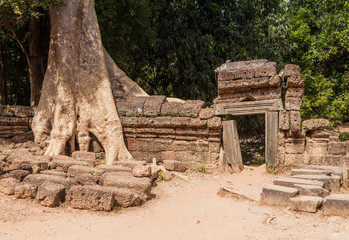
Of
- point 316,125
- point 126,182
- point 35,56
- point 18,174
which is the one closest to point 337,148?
point 316,125

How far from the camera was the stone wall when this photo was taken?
7953 mm

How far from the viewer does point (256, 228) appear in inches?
174

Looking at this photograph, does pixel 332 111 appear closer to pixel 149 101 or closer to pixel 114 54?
pixel 149 101

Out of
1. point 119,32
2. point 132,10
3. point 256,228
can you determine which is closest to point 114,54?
point 119,32

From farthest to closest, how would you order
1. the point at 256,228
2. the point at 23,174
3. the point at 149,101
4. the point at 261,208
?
the point at 149,101 → the point at 23,174 → the point at 261,208 → the point at 256,228

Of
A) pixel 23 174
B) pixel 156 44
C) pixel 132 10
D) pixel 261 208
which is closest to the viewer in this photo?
pixel 261 208

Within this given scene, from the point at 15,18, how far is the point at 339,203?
25.6 ft

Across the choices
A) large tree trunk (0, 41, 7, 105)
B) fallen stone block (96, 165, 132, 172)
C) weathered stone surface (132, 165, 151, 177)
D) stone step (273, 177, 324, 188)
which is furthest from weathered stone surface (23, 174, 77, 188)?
large tree trunk (0, 41, 7, 105)

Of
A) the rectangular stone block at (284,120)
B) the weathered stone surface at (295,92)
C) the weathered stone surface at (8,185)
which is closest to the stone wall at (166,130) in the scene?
the rectangular stone block at (284,120)

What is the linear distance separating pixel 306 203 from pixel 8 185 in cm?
467

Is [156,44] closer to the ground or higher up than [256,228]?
higher up

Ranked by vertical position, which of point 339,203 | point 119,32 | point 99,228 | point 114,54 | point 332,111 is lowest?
point 99,228

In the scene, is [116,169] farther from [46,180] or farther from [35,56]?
[35,56]

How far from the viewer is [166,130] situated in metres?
Answer: 8.11
